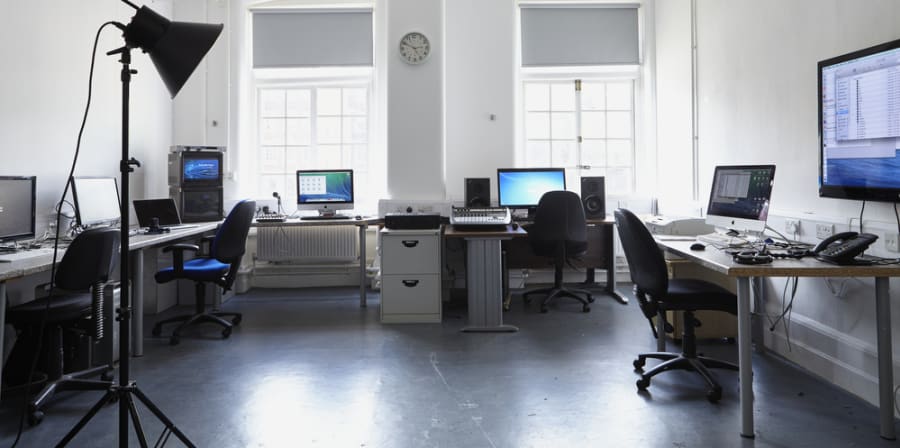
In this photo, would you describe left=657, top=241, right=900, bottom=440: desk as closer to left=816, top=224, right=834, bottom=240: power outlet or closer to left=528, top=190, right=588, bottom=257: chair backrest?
left=816, top=224, right=834, bottom=240: power outlet

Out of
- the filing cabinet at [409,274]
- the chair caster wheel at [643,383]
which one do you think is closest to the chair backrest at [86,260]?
the filing cabinet at [409,274]

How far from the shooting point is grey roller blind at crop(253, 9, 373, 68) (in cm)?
579

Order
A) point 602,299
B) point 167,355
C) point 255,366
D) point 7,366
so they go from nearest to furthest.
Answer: point 7,366 → point 255,366 → point 167,355 → point 602,299

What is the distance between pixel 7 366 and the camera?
2.90 metres

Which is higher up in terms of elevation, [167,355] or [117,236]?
[117,236]

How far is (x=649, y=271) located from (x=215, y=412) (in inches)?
91.5

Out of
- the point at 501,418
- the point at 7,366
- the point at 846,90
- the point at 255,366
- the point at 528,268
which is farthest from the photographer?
the point at 528,268

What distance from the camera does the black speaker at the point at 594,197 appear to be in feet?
17.1

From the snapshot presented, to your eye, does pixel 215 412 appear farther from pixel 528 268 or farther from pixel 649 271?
pixel 528 268

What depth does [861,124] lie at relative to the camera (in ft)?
8.40

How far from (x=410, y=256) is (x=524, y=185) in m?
1.59

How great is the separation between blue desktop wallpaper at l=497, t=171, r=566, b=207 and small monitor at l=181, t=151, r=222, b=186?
107 inches

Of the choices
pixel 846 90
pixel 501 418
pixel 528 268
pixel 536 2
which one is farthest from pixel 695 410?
pixel 536 2

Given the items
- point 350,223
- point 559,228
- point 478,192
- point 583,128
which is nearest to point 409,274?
point 350,223
